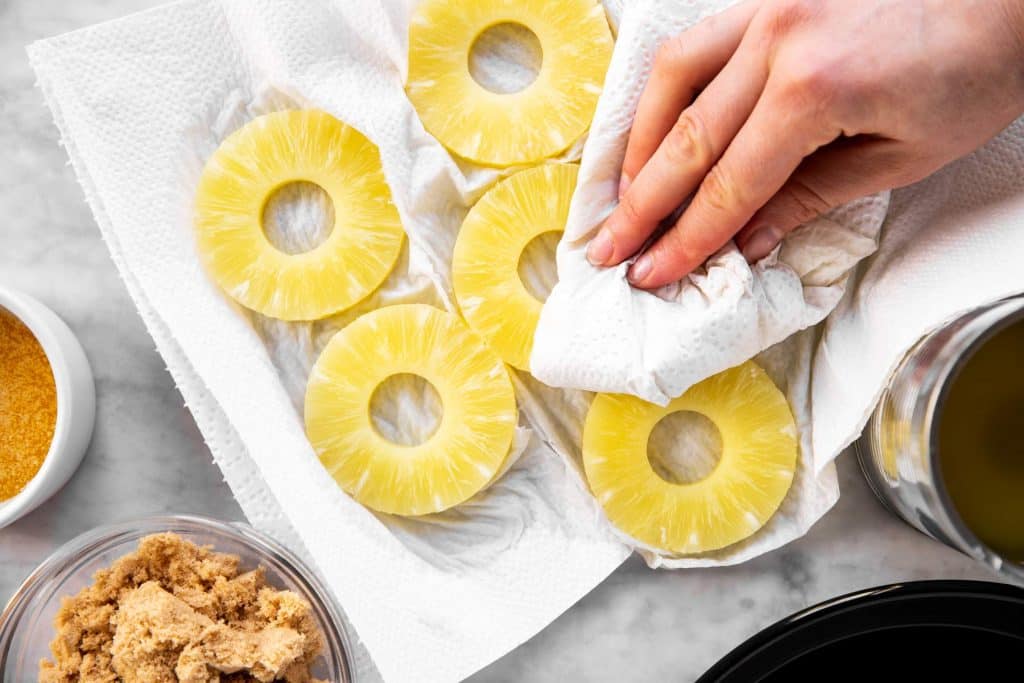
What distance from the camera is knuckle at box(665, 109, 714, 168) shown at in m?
0.83

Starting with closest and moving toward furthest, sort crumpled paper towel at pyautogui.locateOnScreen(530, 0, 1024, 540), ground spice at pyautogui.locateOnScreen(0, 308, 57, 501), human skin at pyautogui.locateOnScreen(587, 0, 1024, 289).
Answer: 1. human skin at pyautogui.locateOnScreen(587, 0, 1024, 289)
2. crumpled paper towel at pyautogui.locateOnScreen(530, 0, 1024, 540)
3. ground spice at pyautogui.locateOnScreen(0, 308, 57, 501)

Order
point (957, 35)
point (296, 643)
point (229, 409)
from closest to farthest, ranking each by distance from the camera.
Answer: point (957, 35), point (296, 643), point (229, 409)

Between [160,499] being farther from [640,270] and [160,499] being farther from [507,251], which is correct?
[640,270]

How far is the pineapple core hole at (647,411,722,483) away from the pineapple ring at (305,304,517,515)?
0.17 m

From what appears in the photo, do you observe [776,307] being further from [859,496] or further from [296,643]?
[296,643]

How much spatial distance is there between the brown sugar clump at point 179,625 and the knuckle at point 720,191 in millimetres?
516

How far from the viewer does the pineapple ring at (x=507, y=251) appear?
3.19ft

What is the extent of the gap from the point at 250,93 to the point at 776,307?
1.97 feet

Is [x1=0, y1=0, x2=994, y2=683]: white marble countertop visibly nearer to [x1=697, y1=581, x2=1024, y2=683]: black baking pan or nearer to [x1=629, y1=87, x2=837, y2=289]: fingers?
[x1=697, y1=581, x2=1024, y2=683]: black baking pan

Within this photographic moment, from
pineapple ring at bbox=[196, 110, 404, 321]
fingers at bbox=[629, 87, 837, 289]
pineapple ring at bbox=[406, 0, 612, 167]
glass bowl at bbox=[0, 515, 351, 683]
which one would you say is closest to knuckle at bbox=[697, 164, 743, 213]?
fingers at bbox=[629, 87, 837, 289]

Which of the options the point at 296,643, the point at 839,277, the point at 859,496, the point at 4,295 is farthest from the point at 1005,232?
the point at 4,295

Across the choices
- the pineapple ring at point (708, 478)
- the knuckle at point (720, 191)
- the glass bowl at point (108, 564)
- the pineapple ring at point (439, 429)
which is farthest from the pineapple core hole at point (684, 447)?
the glass bowl at point (108, 564)

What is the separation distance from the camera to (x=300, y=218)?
1.04m

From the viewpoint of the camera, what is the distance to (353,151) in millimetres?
1011
